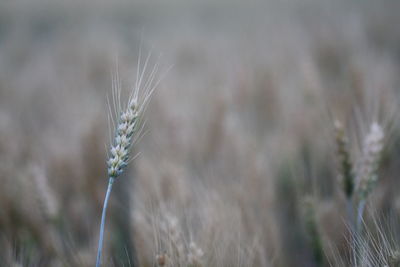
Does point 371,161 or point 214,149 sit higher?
point 371,161

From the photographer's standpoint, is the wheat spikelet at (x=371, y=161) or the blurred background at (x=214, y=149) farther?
the blurred background at (x=214, y=149)

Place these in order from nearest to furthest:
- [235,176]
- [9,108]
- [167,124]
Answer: [235,176]
[167,124]
[9,108]

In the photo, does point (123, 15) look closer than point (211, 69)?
No

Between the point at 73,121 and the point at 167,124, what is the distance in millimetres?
1003

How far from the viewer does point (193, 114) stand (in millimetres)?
3303

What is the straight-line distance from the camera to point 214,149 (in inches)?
107

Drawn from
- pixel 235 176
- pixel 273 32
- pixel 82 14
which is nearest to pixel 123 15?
pixel 82 14

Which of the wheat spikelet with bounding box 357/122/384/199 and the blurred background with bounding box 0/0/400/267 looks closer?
the wheat spikelet with bounding box 357/122/384/199

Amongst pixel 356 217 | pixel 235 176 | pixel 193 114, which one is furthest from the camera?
pixel 193 114

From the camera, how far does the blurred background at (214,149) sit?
5.12 feet

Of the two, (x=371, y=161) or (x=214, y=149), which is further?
(x=214, y=149)

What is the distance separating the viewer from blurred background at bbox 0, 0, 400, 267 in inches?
61.4

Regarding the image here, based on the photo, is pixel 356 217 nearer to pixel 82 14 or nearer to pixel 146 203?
pixel 146 203

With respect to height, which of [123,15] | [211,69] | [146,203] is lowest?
[146,203]
